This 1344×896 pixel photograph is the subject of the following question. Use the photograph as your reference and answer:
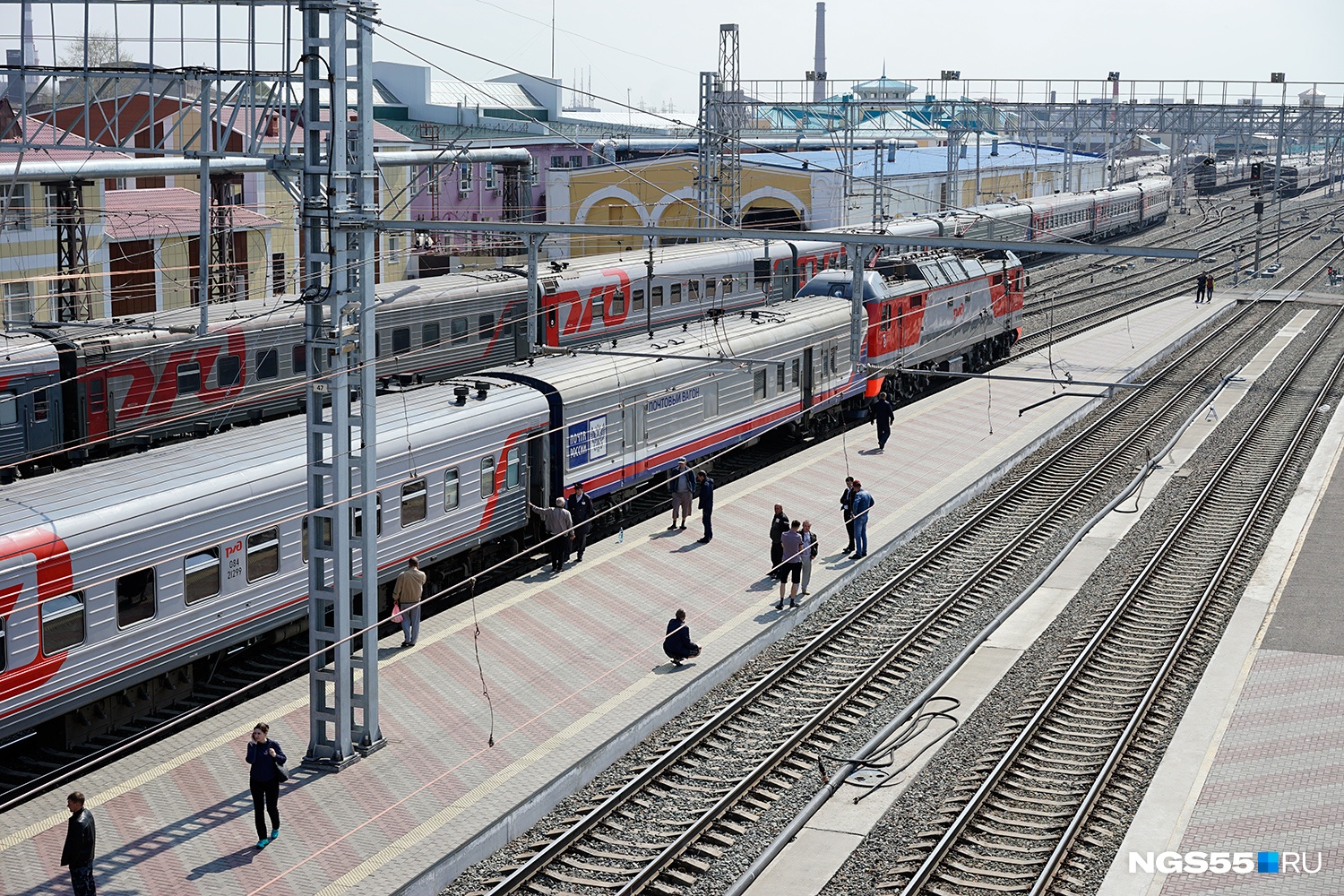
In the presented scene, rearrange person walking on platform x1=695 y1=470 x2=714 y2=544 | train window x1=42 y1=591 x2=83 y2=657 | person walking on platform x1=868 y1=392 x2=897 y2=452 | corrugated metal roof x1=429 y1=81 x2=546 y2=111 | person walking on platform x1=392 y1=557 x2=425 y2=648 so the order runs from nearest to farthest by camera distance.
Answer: train window x1=42 y1=591 x2=83 y2=657
person walking on platform x1=392 y1=557 x2=425 y2=648
person walking on platform x1=695 y1=470 x2=714 y2=544
person walking on platform x1=868 y1=392 x2=897 y2=452
corrugated metal roof x1=429 y1=81 x2=546 y2=111

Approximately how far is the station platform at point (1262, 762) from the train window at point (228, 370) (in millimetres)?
18569

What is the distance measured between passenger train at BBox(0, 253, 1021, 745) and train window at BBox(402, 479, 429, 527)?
3 cm

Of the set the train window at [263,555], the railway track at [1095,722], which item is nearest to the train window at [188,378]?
the train window at [263,555]

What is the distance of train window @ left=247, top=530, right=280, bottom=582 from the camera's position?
19.0m

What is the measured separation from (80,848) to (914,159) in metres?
75.1

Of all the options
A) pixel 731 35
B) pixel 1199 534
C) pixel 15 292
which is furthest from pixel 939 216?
pixel 15 292

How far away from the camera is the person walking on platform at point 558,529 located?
24.2 metres

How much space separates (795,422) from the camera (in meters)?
35.2

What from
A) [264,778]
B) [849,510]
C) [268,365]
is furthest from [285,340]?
[264,778]

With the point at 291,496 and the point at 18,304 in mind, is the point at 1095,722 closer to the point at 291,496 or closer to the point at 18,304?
the point at 291,496

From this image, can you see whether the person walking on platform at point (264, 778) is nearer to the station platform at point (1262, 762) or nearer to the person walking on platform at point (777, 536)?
the station platform at point (1262, 762)

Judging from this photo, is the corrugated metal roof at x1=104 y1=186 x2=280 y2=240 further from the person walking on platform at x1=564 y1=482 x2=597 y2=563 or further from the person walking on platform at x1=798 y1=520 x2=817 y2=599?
the person walking on platform at x1=798 y1=520 x2=817 y2=599

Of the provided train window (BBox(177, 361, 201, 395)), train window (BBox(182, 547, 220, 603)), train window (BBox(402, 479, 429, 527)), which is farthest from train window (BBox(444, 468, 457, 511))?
train window (BBox(177, 361, 201, 395))

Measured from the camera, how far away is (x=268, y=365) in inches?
1161
